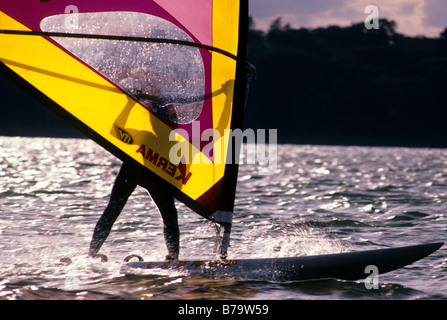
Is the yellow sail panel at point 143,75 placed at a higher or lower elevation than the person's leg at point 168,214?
higher

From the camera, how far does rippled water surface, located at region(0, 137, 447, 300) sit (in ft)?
17.2

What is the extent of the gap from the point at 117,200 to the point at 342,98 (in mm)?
72948

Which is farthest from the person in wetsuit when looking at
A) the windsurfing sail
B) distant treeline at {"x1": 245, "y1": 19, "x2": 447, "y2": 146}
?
distant treeline at {"x1": 245, "y1": 19, "x2": 447, "y2": 146}

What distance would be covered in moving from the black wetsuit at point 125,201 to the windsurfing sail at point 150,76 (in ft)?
0.77

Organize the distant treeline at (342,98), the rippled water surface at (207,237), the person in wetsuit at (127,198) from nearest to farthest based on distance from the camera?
the rippled water surface at (207,237) < the person in wetsuit at (127,198) < the distant treeline at (342,98)

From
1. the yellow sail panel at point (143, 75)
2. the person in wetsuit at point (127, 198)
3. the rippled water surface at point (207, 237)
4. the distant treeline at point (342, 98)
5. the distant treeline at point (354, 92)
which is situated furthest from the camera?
the distant treeline at point (354, 92)

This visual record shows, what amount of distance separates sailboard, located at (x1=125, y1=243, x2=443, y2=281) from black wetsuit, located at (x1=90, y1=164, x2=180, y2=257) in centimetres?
25

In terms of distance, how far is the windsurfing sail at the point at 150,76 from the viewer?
473 centimetres

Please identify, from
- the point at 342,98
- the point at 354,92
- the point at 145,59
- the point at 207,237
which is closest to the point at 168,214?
the point at 145,59

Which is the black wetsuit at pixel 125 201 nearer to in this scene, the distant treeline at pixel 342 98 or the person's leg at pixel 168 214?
the person's leg at pixel 168 214

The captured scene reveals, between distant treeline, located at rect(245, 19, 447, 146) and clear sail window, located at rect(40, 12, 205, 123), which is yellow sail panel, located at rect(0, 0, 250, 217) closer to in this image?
clear sail window, located at rect(40, 12, 205, 123)

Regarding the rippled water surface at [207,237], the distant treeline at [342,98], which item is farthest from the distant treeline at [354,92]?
the rippled water surface at [207,237]

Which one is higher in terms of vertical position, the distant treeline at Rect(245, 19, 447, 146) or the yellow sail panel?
the distant treeline at Rect(245, 19, 447, 146)
